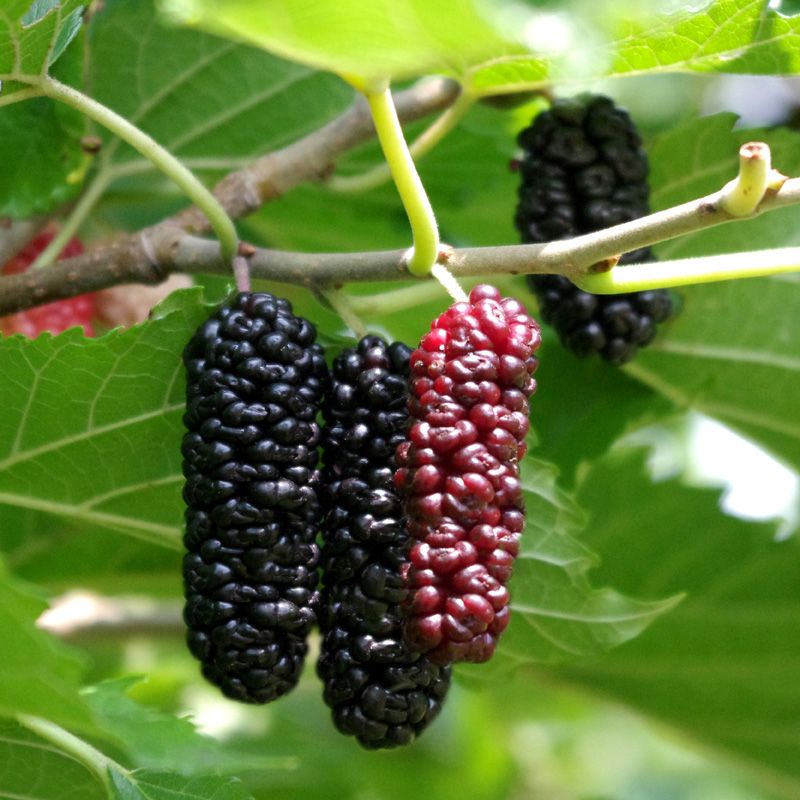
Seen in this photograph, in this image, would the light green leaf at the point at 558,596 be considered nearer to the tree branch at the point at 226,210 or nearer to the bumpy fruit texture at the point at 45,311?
the tree branch at the point at 226,210

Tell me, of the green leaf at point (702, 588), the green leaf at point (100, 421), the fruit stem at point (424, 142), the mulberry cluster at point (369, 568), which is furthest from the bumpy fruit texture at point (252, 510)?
the green leaf at point (702, 588)

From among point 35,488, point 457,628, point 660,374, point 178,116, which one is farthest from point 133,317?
point 457,628

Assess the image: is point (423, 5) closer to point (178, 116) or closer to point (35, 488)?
point (35, 488)

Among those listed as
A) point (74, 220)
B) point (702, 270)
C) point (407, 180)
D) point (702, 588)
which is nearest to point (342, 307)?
point (407, 180)

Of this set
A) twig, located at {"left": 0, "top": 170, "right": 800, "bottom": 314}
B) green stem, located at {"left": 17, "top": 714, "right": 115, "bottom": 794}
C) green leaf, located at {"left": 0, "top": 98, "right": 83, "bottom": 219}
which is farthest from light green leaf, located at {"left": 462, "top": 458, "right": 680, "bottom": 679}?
green leaf, located at {"left": 0, "top": 98, "right": 83, "bottom": 219}

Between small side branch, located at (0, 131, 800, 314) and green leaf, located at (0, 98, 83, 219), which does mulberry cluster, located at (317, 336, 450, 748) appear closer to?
small side branch, located at (0, 131, 800, 314)

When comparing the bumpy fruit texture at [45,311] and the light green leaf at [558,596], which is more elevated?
the bumpy fruit texture at [45,311]

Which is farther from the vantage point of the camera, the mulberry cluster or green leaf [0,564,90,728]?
the mulberry cluster
